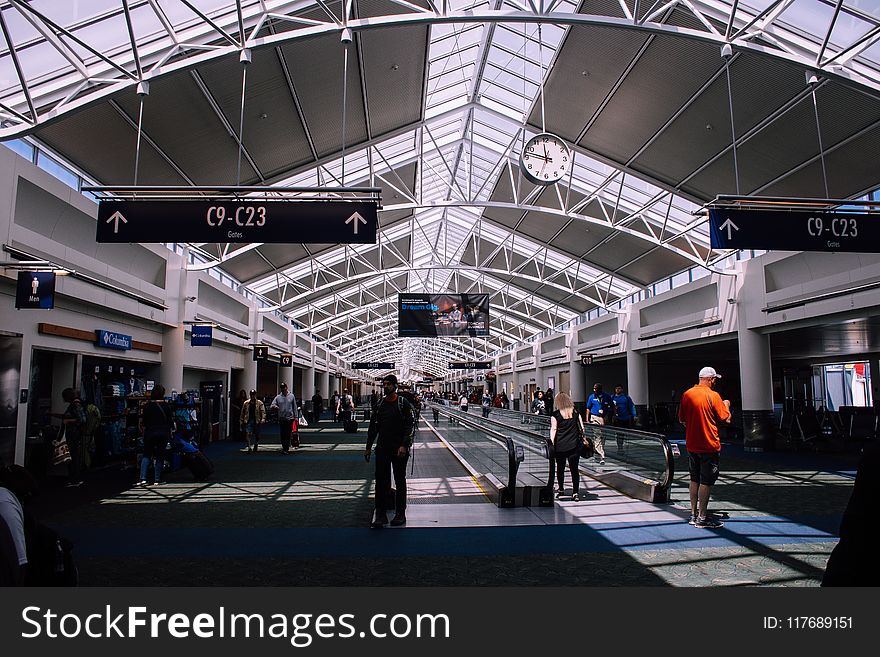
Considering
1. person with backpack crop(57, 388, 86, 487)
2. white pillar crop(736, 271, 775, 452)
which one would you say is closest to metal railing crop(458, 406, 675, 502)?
white pillar crop(736, 271, 775, 452)

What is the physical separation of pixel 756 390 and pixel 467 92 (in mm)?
13356

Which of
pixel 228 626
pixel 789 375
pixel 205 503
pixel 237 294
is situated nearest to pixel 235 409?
pixel 237 294

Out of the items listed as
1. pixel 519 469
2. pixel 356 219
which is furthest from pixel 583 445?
pixel 356 219

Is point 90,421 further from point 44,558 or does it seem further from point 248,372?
point 248,372

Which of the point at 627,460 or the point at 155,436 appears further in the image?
the point at 155,436

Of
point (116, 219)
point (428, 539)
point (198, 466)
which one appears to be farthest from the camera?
point (198, 466)

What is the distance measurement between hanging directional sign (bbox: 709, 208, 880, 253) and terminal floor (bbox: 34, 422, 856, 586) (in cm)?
402

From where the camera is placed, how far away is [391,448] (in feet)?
23.7

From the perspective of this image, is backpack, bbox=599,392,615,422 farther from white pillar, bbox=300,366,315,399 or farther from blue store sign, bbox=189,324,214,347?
white pillar, bbox=300,366,315,399

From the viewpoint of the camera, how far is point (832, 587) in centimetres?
186

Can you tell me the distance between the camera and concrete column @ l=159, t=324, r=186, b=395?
1705cm

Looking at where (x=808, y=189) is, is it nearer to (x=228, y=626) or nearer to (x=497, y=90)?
(x=497, y=90)

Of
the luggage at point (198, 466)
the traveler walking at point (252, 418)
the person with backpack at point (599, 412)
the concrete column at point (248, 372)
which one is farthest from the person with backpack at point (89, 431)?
the concrete column at point (248, 372)

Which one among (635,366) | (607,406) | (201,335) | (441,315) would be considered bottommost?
(607,406)
